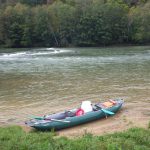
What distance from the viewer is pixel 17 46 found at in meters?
84.2

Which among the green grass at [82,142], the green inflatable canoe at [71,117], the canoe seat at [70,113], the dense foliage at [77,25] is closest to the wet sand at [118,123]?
the green inflatable canoe at [71,117]

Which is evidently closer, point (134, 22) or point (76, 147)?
point (76, 147)

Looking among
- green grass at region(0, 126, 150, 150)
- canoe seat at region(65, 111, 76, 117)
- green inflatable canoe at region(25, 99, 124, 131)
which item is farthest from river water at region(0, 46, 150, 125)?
green grass at region(0, 126, 150, 150)

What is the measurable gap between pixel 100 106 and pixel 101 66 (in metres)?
21.7

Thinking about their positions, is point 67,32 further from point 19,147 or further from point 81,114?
point 19,147

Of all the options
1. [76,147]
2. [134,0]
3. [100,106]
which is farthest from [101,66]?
[134,0]

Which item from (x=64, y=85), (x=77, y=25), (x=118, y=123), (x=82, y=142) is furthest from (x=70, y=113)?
(x=77, y=25)

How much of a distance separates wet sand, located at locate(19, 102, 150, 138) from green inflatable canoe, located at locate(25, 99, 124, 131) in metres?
0.25

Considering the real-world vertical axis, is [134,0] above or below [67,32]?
above

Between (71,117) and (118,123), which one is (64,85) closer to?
(71,117)

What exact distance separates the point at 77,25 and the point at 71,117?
66.2 meters

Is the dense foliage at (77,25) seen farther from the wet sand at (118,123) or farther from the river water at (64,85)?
the wet sand at (118,123)

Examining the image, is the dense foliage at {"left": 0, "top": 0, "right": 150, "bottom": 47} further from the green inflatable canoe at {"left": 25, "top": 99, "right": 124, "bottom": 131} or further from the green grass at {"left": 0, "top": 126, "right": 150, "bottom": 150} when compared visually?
the green grass at {"left": 0, "top": 126, "right": 150, "bottom": 150}

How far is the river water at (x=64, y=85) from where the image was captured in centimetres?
2420
